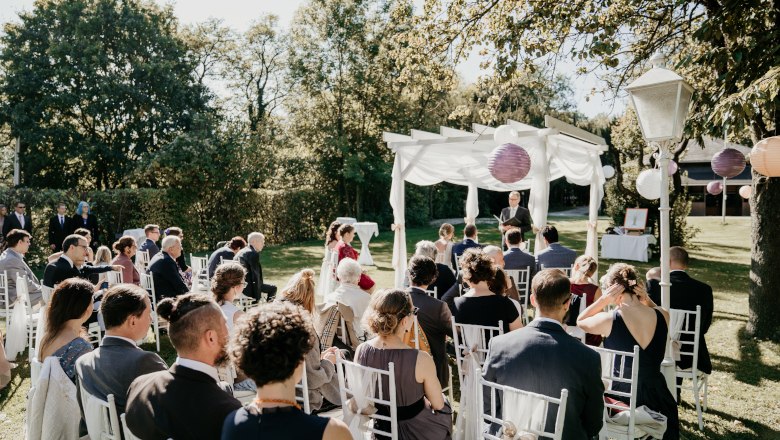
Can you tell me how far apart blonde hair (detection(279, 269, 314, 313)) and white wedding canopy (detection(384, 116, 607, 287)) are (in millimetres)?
4866

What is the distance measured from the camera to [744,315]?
849cm

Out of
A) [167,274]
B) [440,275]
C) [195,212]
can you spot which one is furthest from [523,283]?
[195,212]

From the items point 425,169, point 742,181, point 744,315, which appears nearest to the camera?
point 744,315

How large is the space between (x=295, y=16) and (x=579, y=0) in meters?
17.0

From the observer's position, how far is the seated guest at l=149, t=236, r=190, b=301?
6672 millimetres

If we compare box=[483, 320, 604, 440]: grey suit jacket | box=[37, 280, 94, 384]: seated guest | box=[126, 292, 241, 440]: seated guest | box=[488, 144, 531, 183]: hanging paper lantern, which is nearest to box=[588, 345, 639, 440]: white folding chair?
box=[483, 320, 604, 440]: grey suit jacket

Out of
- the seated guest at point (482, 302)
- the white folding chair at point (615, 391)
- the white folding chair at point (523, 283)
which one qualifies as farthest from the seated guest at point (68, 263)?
the white folding chair at point (615, 391)

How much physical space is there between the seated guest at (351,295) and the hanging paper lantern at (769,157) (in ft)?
12.7

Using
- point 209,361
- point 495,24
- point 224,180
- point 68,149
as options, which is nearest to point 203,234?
point 224,180

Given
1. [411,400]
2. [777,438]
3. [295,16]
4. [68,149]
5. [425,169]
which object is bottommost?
[777,438]

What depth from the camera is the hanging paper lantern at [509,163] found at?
7320 mm

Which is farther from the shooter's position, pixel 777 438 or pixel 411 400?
pixel 777 438

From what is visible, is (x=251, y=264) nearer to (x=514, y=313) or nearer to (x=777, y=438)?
(x=514, y=313)

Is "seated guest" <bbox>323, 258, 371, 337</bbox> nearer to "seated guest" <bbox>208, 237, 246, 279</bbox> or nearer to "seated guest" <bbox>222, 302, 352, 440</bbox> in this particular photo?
"seated guest" <bbox>222, 302, 352, 440</bbox>
